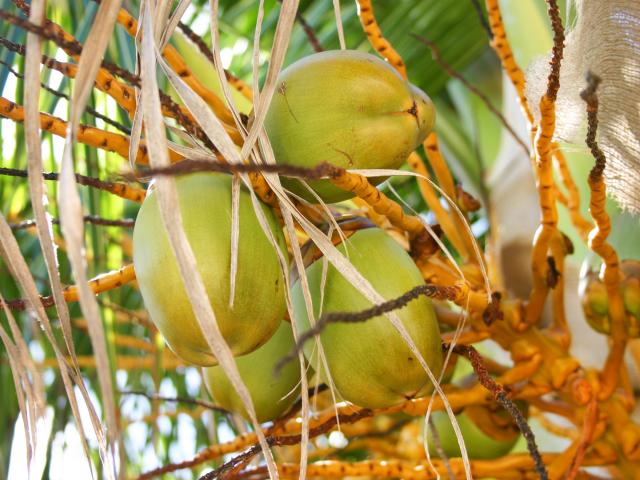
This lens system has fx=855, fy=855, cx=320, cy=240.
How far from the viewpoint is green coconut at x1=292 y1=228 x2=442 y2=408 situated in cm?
67

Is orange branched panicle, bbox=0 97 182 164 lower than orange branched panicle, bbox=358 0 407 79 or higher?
lower

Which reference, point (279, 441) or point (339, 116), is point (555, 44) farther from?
point (279, 441)

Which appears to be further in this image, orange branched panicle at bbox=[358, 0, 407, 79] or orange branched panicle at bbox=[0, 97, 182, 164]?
orange branched panicle at bbox=[358, 0, 407, 79]

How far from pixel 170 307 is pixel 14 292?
2.91 feet

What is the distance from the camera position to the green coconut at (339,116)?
667mm

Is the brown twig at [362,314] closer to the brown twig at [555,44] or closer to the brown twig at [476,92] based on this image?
the brown twig at [555,44]

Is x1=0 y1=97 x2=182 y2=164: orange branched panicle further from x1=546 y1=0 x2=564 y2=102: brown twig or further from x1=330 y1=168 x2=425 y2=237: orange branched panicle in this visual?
x1=546 y1=0 x2=564 y2=102: brown twig

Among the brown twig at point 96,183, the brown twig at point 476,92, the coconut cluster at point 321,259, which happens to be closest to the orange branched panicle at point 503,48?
the brown twig at point 476,92

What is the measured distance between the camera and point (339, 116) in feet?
2.19

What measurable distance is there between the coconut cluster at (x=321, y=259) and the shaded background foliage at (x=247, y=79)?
0.48 metres

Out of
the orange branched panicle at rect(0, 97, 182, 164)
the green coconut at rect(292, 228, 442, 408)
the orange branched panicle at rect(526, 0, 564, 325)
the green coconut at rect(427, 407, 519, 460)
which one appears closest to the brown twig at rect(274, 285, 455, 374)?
the green coconut at rect(292, 228, 442, 408)

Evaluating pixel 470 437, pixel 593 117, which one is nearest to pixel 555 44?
pixel 593 117

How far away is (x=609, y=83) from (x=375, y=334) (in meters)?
0.31

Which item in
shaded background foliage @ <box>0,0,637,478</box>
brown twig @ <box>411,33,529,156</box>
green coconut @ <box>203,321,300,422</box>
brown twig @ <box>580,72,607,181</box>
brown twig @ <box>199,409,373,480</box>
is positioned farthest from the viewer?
shaded background foliage @ <box>0,0,637,478</box>
